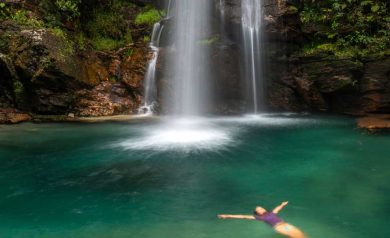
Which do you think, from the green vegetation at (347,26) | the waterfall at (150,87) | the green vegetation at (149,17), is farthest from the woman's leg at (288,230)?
the green vegetation at (149,17)

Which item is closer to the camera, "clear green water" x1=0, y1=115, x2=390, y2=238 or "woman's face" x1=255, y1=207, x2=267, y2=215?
"clear green water" x1=0, y1=115, x2=390, y2=238

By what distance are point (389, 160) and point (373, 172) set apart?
1216 mm

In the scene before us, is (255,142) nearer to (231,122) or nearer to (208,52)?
(231,122)

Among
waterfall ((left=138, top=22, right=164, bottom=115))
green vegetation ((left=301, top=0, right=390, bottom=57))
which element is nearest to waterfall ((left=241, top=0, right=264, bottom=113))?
green vegetation ((left=301, top=0, right=390, bottom=57))

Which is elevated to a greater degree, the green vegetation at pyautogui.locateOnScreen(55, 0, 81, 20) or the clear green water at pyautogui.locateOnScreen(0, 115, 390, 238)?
the green vegetation at pyautogui.locateOnScreen(55, 0, 81, 20)

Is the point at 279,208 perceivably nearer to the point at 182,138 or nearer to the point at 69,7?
the point at 182,138

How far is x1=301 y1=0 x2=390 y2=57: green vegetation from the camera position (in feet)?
52.0

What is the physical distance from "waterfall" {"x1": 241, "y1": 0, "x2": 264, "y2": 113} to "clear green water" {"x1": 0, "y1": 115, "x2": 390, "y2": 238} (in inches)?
172

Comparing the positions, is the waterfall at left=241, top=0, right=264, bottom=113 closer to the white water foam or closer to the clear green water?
the white water foam

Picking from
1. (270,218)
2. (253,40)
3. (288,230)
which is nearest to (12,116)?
(253,40)

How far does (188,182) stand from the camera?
28.0 feet

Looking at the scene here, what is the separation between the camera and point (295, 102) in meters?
17.4

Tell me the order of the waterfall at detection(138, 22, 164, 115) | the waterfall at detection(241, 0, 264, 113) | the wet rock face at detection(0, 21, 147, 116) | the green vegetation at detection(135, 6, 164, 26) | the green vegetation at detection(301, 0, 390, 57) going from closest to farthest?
the wet rock face at detection(0, 21, 147, 116), the green vegetation at detection(301, 0, 390, 57), the waterfall at detection(241, 0, 264, 113), the waterfall at detection(138, 22, 164, 115), the green vegetation at detection(135, 6, 164, 26)

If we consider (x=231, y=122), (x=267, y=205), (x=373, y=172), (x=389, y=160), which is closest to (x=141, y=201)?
(x=267, y=205)
